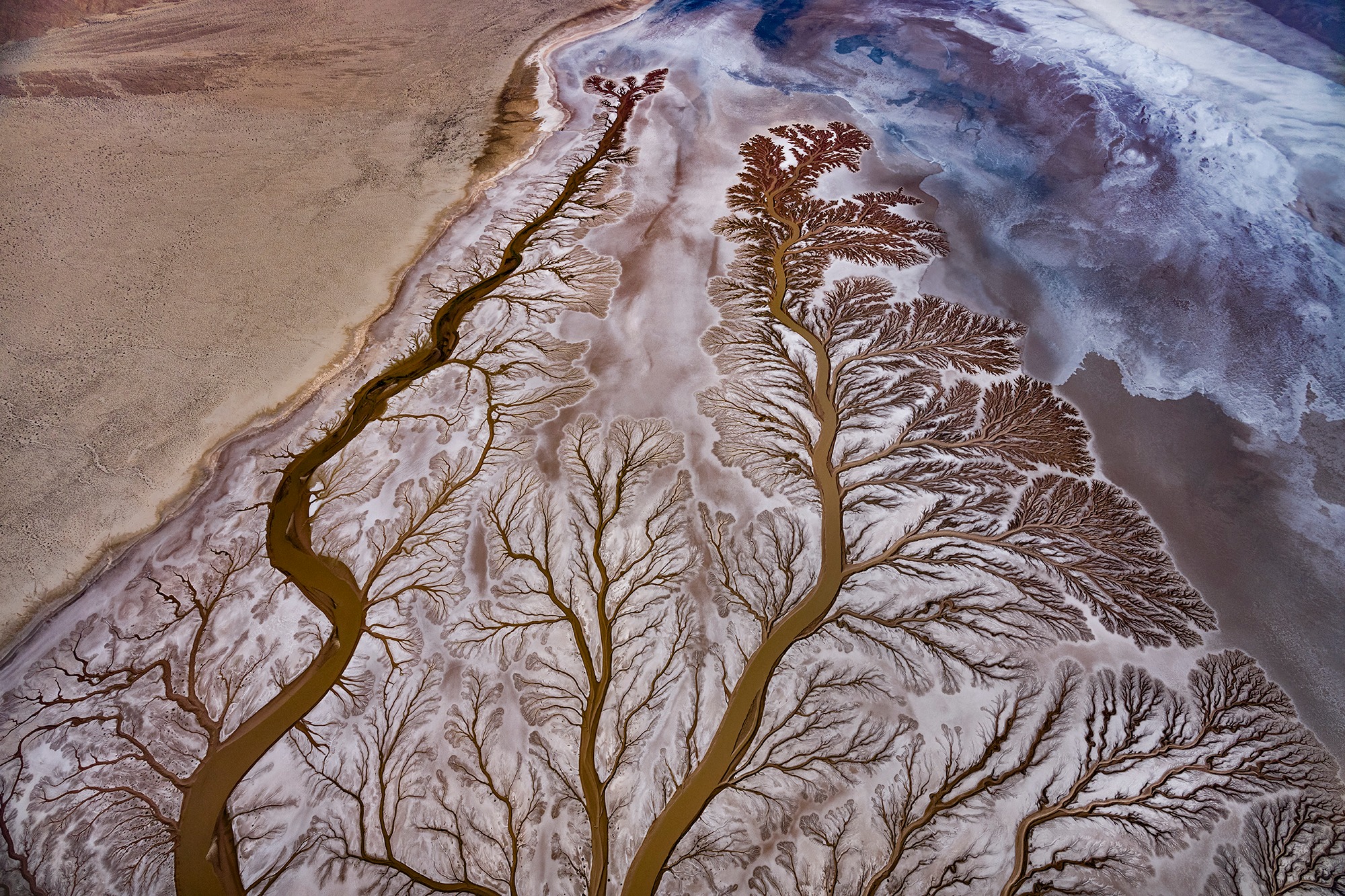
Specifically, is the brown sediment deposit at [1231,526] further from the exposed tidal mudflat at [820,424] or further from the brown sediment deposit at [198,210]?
the brown sediment deposit at [198,210]

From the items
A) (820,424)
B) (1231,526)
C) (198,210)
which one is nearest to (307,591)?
(820,424)

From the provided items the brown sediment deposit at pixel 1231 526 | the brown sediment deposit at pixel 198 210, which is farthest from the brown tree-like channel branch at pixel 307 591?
the brown sediment deposit at pixel 1231 526

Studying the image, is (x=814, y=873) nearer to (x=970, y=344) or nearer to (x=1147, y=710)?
(x=1147, y=710)

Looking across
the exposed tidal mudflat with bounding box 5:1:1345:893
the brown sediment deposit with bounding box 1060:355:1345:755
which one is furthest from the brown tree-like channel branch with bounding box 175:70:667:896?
the brown sediment deposit with bounding box 1060:355:1345:755

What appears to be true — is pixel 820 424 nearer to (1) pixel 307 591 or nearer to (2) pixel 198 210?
(1) pixel 307 591

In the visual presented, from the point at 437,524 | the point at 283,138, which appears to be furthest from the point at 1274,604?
the point at 283,138
